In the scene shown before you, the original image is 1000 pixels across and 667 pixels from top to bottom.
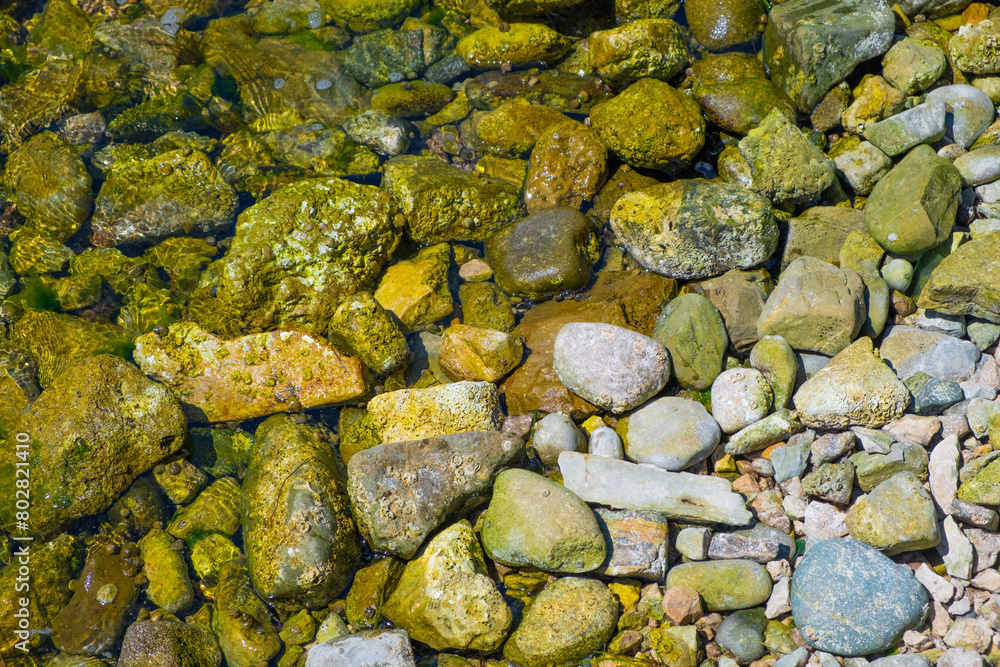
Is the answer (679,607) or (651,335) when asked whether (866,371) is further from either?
(679,607)

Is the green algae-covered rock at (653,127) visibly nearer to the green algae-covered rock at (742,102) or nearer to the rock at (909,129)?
the green algae-covered rock at (742,102)

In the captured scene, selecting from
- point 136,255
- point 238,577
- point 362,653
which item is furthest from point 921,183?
point 136,255

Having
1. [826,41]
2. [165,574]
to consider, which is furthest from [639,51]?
[165,574]

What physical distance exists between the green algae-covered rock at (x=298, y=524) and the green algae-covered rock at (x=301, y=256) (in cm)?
109

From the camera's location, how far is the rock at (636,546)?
3.78 m

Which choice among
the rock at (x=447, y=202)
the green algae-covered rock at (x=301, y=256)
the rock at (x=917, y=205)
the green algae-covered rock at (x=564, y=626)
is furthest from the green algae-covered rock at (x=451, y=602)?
the rock at (x=917, y=205)

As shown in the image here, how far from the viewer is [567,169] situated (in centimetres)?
525

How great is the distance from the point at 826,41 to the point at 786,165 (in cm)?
127

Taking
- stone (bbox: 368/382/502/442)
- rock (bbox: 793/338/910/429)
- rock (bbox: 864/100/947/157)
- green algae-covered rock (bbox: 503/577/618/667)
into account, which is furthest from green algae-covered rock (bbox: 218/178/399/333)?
rock (bbox: 864/100/947/157)

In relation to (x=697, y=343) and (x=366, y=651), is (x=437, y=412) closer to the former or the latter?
(x=366, y=651)

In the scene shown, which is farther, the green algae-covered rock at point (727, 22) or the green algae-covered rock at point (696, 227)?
the green algae-covered rock at point (727, 22)

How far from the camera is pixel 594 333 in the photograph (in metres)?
4.38

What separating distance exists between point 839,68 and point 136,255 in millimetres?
6156

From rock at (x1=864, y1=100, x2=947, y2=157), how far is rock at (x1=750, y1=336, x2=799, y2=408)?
6.48 feet
